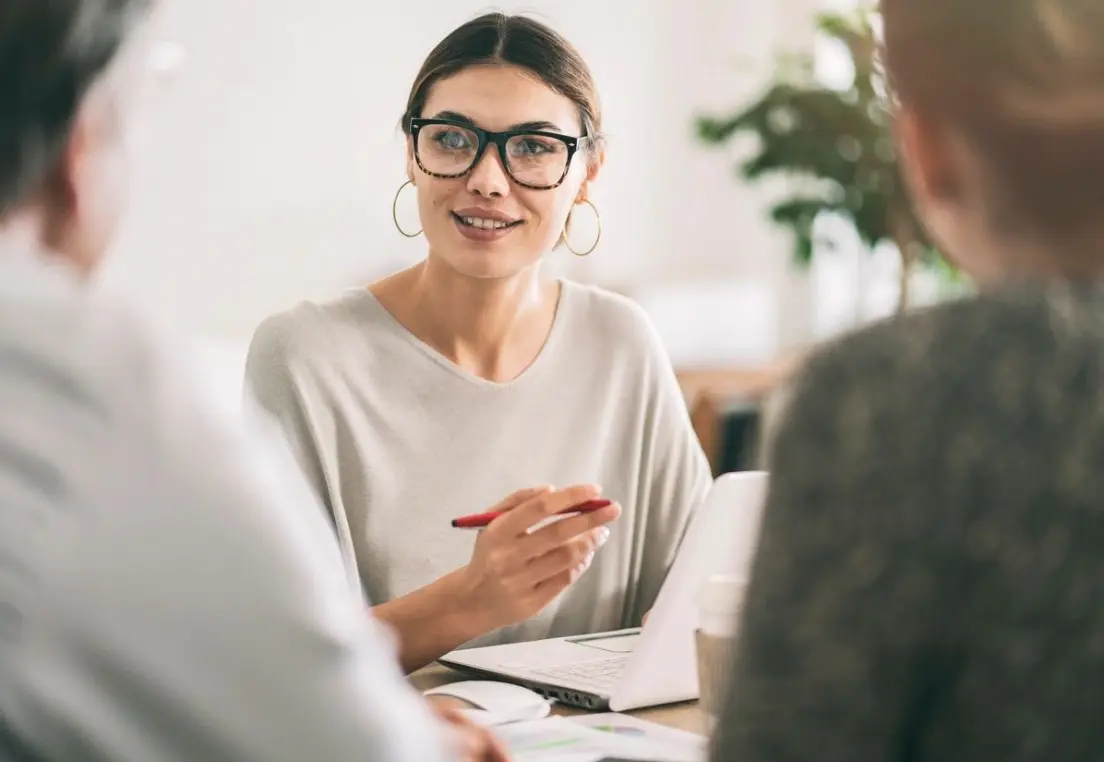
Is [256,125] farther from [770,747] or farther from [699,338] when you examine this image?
[770,747]

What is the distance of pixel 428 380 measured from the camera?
2.09m

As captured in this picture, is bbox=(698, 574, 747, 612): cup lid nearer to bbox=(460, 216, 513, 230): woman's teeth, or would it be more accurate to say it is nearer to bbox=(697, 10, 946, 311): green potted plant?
bbox=(460, 216, 513, 230): woman's teeth

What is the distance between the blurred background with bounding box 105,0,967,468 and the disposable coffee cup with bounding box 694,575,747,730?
173 centimetres

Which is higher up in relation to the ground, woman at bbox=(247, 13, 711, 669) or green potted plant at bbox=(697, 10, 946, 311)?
green potted plant at bbox=(697, 10, 946, 311)

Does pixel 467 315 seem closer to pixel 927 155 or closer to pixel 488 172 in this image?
pixel 488 172

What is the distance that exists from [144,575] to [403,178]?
3599mm

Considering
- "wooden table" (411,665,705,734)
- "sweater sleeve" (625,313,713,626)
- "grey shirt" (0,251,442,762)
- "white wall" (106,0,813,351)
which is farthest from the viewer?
"white wall" (106,0,813,351)

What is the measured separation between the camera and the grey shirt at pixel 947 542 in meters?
0.74

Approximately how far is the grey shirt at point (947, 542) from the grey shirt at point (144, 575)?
24cm

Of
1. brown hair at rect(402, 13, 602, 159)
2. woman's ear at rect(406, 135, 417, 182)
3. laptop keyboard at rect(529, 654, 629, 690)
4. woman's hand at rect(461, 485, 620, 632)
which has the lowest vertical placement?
laptop keyboard at rect(529, 654, 629, 690)

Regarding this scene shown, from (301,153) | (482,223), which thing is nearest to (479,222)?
(482,223)

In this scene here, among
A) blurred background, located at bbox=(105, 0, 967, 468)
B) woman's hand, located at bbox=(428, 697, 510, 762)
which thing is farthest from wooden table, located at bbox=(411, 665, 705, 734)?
blurred background, located at bbox=(105, 0, 967, 468)

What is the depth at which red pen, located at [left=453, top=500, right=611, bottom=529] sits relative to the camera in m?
1.58

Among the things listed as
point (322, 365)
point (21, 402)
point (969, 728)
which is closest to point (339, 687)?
point (21, 402)
